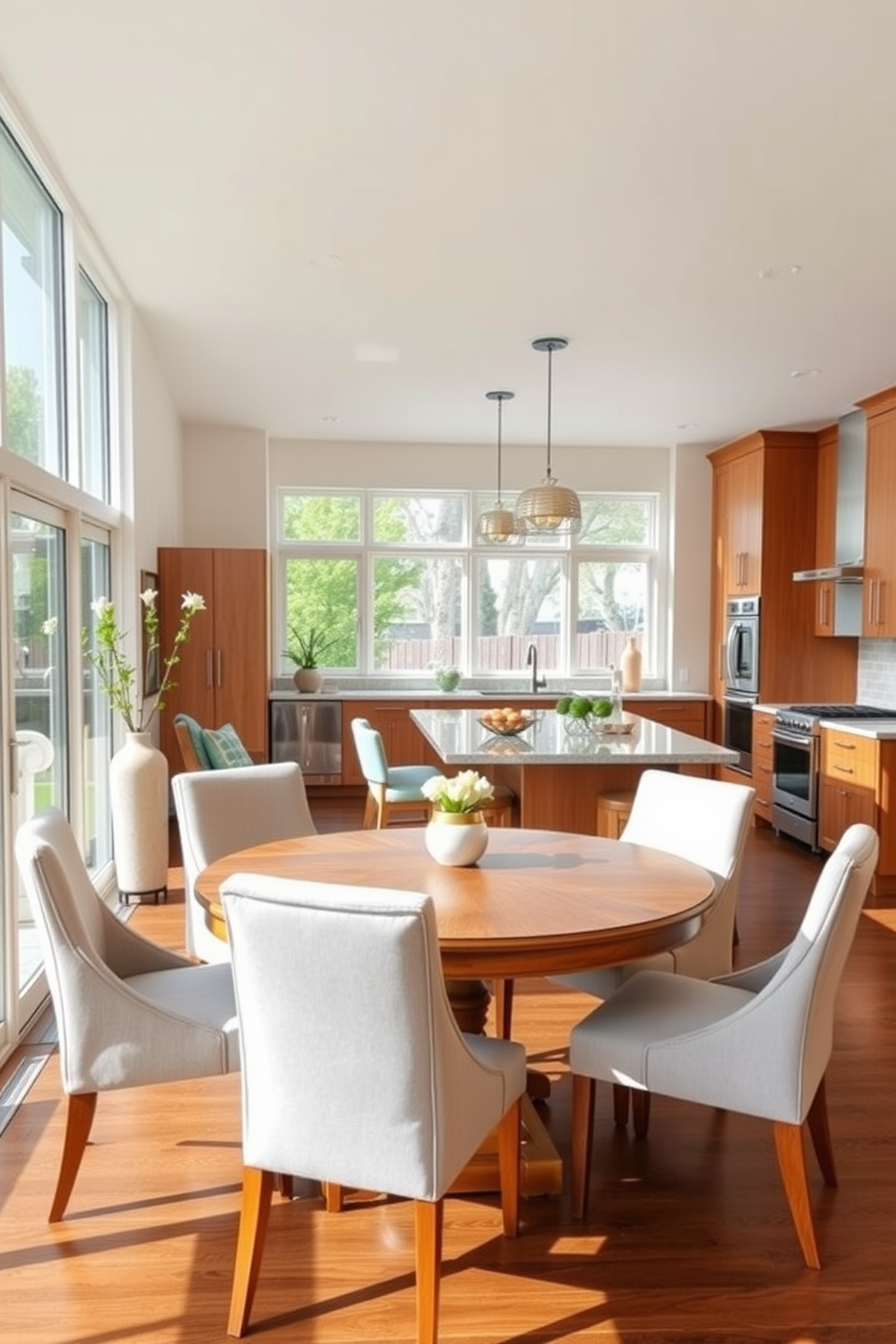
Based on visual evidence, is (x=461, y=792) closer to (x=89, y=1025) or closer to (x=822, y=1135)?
(x=89, y=1025)

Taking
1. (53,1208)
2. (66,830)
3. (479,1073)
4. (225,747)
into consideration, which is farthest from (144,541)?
(479,1073)

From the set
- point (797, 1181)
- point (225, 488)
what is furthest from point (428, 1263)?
point (225, 488)

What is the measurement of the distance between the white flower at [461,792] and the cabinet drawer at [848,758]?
126 inches

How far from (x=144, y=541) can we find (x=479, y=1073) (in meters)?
4.17

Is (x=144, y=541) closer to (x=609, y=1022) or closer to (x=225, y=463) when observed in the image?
(x=225, y=463)

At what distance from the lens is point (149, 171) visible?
3.20m

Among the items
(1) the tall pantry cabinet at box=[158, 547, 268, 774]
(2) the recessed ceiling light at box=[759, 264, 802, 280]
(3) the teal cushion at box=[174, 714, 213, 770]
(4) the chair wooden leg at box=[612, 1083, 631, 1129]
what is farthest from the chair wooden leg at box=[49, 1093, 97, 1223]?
(1) the tall pantry cabinet at box=[158, 547, 268, 774]

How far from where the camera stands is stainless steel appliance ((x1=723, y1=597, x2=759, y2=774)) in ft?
21.4

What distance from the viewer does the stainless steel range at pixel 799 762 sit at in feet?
17.6

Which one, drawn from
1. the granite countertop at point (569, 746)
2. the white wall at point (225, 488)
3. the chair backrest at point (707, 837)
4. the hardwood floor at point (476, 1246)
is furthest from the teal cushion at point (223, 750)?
the white wall at point (225, 488)

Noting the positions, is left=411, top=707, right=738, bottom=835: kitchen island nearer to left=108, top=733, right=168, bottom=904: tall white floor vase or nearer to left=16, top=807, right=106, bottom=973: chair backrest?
left=108, top=733, right=168, bottom=904: tall white floor vase

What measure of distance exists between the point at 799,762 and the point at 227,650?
376 centimetres

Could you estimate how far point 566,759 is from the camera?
3.54 metres

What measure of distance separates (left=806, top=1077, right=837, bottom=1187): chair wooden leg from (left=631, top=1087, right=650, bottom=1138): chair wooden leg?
40 cm
